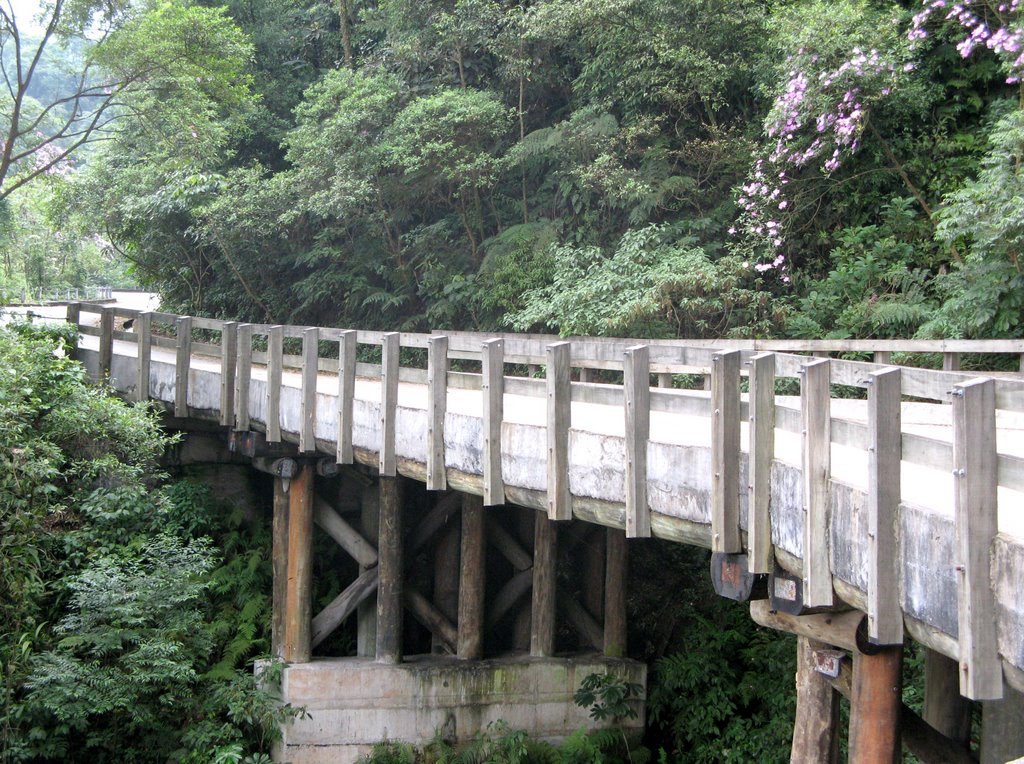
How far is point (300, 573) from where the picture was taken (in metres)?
11.7

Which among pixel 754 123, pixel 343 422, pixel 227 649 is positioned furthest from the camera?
pixel 754 123

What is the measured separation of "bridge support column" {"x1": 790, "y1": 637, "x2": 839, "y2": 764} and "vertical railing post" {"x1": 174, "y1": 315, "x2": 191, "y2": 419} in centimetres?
889

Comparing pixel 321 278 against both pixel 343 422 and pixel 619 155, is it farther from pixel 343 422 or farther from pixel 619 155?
pixel 343 422

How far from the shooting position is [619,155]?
16.6 metres

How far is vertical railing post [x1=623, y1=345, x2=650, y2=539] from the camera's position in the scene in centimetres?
670

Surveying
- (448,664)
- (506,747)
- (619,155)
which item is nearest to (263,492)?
(448,664)

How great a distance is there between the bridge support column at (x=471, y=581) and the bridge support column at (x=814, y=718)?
5338mm

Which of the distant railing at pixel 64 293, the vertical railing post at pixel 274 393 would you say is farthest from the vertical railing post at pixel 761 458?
the distant railing at pixel 64 293

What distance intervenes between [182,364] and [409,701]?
5.00m

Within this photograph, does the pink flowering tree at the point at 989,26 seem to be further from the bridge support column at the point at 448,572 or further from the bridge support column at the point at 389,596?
the bridge support column at the point at 389,596

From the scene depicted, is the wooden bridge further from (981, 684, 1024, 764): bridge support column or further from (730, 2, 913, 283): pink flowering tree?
(730, 2, 913, 283): pink flowering tree

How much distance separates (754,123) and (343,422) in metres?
9.34

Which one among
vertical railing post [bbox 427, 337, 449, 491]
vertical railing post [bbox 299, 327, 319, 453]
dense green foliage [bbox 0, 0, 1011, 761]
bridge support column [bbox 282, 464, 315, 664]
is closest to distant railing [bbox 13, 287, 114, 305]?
dense green foliage [bbox 0, 0, 1011, 761]

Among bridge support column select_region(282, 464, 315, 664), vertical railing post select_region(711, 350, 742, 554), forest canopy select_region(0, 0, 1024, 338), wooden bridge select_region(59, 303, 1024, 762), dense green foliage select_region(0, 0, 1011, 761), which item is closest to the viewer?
wooden bridge select_region(59, 303, 1024, 762)
